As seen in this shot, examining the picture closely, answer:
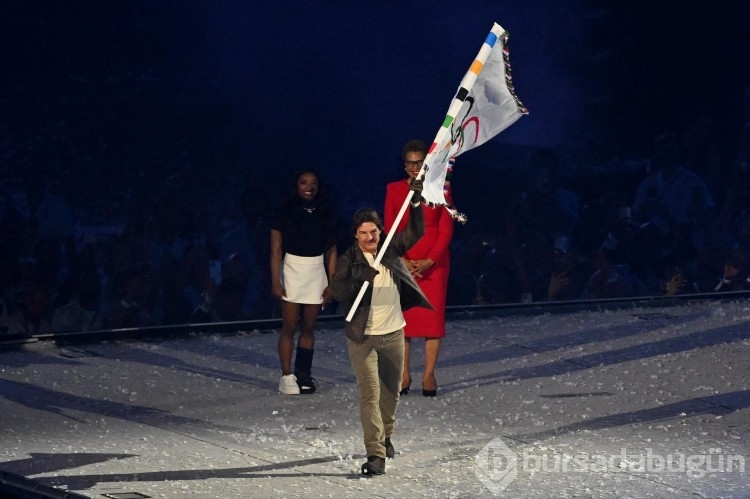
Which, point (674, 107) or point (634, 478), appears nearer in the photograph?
point (634, 478)

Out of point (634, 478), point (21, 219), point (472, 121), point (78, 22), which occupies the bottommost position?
point (634, 478)

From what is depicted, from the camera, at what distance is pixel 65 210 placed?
10844 millimetres

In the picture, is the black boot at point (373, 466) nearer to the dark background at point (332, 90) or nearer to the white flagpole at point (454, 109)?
the white flagpole at point (454, 109)

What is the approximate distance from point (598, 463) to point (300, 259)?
272 cm

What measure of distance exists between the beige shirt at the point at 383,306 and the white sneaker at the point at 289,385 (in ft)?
6.54

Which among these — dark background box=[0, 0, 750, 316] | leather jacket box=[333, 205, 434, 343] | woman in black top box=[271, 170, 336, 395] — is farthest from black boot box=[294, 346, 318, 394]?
dark background box=[0, 0, 750, 316]

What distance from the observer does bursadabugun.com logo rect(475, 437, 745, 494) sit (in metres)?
7.48

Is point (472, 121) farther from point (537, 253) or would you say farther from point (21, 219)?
point (537, 253)

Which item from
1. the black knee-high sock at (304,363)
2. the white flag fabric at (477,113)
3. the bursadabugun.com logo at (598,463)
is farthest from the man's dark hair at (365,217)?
the black knee-high sock at (304,363)

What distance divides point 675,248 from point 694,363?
3.26 m

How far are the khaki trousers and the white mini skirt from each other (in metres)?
1.88

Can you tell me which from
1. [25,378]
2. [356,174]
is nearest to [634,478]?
[25,378]

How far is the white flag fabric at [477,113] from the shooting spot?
7.64 metres

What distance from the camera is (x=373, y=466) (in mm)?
7309
